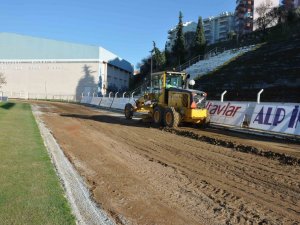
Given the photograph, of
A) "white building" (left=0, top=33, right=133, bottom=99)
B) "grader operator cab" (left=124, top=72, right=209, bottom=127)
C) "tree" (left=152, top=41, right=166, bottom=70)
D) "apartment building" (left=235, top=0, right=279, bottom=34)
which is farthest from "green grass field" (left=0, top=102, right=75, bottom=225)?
"apartment building" (left=235, top=0, right=279, bottom=34)

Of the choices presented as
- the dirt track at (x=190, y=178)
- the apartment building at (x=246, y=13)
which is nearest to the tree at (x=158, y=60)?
the apartment building at (x=246, y=13)

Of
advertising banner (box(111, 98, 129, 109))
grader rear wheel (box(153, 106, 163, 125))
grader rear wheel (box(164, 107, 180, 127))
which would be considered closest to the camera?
grader rear wheel (box(164, 107, 180, 127))

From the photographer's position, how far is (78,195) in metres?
6.45

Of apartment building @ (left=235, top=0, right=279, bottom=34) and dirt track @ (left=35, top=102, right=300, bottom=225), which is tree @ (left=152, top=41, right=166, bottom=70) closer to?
apartment building @ (left=235, top=0, right=279, bottom=34)

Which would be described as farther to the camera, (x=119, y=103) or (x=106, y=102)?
(x=106, y=102)

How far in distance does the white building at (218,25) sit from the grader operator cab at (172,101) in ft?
374

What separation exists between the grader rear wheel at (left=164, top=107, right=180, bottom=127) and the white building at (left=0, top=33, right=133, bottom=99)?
56.4m

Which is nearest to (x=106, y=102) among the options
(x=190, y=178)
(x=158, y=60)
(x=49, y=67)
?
(x=190, y=178)

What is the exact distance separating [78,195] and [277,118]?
10836 mm

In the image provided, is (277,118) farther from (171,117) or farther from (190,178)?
(190,178)

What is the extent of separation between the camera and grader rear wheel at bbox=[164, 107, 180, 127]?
56.1 feet

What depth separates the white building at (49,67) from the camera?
73.4 metres

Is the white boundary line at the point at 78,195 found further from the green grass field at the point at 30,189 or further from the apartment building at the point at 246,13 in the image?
the apartment building at the point at 246,13

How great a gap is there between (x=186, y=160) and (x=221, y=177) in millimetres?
1912
